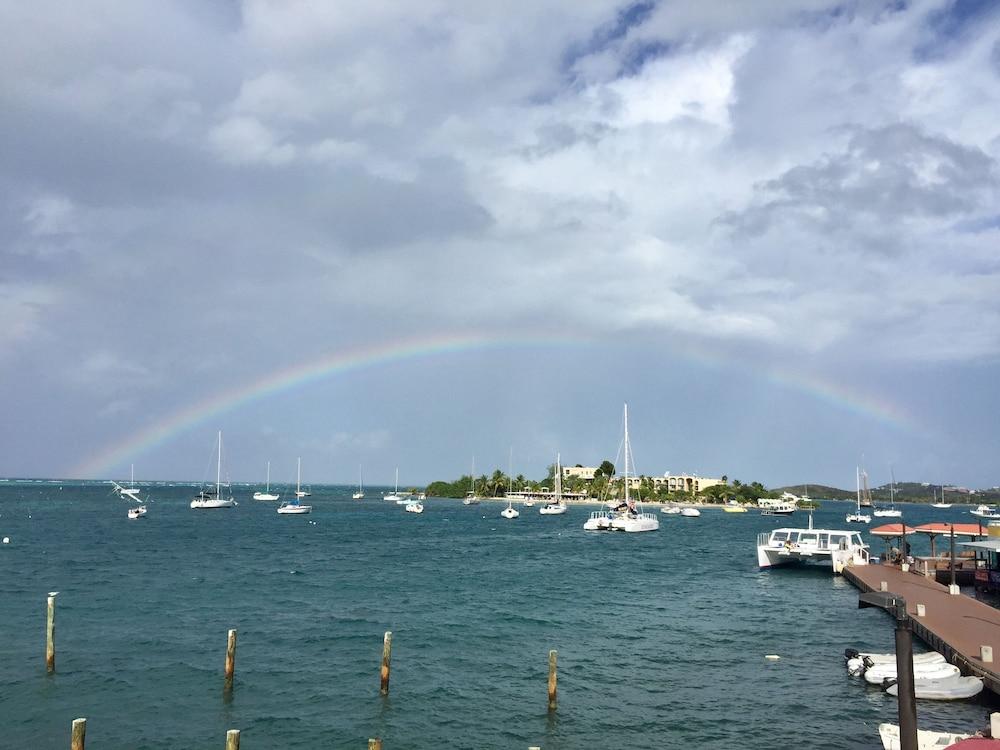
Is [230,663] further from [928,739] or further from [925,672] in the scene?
[925,672]

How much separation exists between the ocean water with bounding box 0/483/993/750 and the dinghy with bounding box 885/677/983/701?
0.44 meters

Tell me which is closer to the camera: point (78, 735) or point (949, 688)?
point (78, 735)

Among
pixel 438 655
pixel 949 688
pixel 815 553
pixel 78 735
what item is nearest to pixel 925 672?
pixel 949 688

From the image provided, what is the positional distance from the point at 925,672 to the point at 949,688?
2.92 ft

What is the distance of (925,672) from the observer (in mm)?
25891

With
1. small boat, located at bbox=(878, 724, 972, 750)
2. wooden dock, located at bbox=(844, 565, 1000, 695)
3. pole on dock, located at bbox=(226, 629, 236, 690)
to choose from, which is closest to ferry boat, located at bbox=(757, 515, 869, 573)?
wooden dock, located at bbox=(844, 565, 1000, 695)

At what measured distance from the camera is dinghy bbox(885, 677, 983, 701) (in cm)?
2492

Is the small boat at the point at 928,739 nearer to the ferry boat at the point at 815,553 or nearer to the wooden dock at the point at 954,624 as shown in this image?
the wooden dock at the point at 954,624

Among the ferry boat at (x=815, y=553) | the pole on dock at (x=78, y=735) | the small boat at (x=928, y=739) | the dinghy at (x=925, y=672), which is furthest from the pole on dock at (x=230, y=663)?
the ferry boat at (x=815, y=553)

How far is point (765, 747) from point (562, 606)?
26.0m

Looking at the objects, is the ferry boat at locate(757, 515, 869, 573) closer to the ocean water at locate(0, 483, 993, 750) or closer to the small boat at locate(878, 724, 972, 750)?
the ocean water at locate(0, 483, 993, 750)

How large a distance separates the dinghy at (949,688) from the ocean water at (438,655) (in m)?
0.44

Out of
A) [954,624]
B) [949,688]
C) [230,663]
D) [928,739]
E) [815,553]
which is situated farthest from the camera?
[815,553]

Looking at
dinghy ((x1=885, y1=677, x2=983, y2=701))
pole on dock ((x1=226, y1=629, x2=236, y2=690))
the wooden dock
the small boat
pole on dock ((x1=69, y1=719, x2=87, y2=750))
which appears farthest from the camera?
pole on dock ((x1=226, y1=629, x2=236, y2=690))
